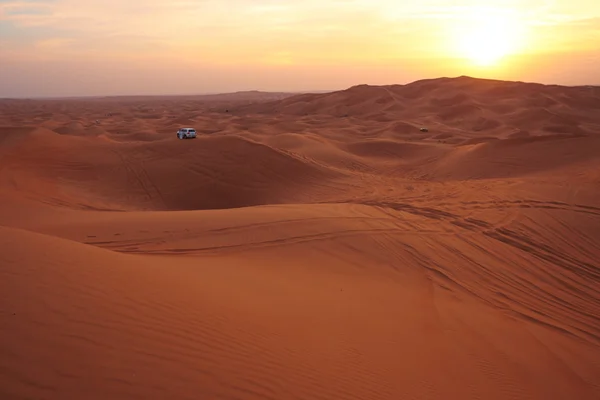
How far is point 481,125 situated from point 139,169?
110 ft

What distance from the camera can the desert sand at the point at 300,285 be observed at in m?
3.82

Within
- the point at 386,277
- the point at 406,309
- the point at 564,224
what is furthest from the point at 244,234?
the point at 564,224

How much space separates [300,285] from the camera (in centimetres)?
692

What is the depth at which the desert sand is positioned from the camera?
382cm

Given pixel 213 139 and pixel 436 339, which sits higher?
pixel 213 139

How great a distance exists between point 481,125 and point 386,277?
38.2 metres

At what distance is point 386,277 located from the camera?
777 cm

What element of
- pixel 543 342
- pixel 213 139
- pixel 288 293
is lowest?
pixel 543 342

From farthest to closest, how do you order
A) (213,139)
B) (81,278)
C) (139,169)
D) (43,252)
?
1. (213,139)
2. (139,169)
3. (43,252)
4. (81,278)

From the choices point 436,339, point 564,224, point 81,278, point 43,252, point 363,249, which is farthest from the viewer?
point 564,224

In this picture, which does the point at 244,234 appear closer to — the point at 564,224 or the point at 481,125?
the point at 564,224

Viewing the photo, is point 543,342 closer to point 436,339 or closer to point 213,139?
point 436,339

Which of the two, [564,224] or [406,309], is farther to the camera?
[564,224]

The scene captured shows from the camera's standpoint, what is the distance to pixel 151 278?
18.4ft
